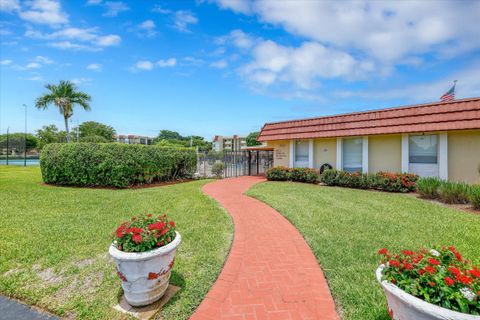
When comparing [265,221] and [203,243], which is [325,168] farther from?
[203,243]

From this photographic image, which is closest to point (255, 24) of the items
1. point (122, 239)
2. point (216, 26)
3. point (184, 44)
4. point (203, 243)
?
point (216, 26)

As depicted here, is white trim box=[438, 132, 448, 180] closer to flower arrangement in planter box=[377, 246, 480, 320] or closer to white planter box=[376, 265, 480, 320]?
flower arrangement in planter box=[377, 246, 480, 320]

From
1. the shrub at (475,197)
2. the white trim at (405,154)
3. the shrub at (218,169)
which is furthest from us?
the shrub at (218,169)

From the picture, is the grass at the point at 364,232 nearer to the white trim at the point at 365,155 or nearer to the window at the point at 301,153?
the white trim at the point at 365,155

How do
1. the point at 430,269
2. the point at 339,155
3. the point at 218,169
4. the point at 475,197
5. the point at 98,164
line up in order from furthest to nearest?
1. the point at 218,169
2. the point at 339,155
3. the point at 98,164
4. the point at 475,197
5. the point at 430,269

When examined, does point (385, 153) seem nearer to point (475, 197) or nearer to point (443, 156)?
point (443, 156)

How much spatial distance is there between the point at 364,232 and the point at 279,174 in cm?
898

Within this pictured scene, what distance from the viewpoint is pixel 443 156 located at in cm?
961

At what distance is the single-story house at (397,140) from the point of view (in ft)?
30.2

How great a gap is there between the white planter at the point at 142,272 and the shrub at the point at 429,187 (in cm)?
941

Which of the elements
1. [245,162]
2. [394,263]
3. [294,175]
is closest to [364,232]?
[394,263]

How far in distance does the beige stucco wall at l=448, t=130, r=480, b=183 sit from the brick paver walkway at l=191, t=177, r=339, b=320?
8648 mm

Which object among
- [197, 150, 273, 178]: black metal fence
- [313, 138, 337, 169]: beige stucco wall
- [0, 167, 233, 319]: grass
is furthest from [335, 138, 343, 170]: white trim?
[0, 167, 233, 319]: grass

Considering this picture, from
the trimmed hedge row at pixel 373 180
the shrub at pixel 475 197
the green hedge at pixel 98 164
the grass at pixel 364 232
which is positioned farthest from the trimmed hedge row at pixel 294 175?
the green hedge at pixel 98 164
